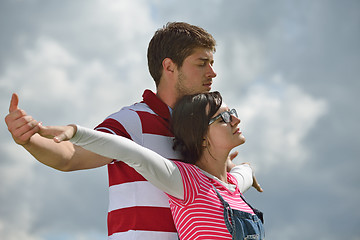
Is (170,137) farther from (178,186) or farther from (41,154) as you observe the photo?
(41,154)

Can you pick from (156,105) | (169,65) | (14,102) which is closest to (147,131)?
(156,105)

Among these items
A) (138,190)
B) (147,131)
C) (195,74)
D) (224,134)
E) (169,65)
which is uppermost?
(169,65)

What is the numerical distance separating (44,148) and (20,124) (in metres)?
0.61

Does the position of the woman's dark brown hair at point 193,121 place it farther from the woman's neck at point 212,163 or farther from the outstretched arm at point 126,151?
the outstretched arm at point 126,151

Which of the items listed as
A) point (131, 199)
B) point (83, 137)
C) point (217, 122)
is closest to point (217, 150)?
point (217, 122)

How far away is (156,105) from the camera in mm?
5000

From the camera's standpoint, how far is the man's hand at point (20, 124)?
127 inches

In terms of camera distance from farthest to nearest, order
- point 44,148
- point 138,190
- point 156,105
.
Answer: point 156,105 < point 138,190 < point 44,148

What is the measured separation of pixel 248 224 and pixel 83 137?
1688 mm

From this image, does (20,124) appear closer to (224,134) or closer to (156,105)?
(224,134)

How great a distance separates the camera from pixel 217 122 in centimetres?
428

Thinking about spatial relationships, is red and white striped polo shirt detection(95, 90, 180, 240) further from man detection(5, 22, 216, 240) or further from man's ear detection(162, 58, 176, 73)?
man's ear detection(162, 58, 176, 73)

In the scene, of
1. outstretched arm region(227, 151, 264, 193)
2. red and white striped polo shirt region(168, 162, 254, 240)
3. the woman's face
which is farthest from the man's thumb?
outstretched arm region(227, 151, 264, 193)

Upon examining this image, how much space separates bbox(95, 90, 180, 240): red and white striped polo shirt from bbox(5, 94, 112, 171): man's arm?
0.95ft
